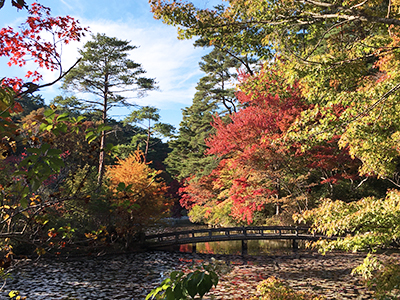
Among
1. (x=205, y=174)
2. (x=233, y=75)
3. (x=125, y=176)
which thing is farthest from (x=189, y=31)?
(x=233, y=75)

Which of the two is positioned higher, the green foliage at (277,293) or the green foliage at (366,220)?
the green foliage at (366,220)

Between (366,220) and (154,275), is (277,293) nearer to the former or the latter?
(366,220)

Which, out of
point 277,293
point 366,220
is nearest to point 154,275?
point 277,293

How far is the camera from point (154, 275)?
9.91 meters

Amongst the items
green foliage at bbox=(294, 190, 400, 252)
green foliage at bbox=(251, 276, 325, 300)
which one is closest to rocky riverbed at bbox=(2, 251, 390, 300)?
green foliage at bbox=(251, 276, 325, 300)

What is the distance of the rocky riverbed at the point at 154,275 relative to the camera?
25.7 ft

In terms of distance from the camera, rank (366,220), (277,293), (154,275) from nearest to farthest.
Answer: (277,293), (366,220), (154,275)

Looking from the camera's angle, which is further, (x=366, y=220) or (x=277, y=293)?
(x=366, y=220)

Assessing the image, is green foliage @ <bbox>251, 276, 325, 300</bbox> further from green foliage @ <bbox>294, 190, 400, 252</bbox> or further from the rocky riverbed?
the rocky riverbed

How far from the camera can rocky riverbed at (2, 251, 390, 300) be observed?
7.82 m

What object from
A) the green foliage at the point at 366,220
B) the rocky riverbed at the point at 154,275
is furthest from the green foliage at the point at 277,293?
the rocky riverbed at the point at 154,275

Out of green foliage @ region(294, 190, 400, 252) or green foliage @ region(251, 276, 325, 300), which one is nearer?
green foliage @ region(251, 276, 325, 300)

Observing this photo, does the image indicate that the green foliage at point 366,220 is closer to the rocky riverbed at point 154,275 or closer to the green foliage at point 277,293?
the green foliage at point 277,293

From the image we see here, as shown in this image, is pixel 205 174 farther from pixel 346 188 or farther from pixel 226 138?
pixel 346 188
